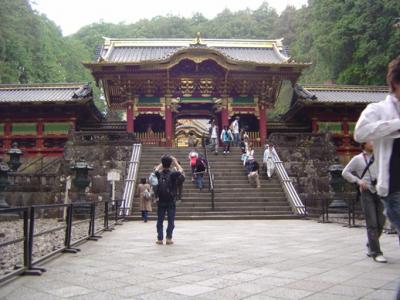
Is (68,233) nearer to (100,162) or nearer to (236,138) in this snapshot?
(100,162)

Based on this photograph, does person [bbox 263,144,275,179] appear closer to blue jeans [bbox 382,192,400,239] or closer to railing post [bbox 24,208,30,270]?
railing post [bbox 24,208,30,270]

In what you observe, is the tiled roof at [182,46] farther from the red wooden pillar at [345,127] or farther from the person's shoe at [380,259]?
the person's shoe at [380,259]

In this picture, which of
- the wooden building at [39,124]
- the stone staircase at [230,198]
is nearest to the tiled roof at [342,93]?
the stone staircase at [230,198]

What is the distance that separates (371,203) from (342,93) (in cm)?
2063

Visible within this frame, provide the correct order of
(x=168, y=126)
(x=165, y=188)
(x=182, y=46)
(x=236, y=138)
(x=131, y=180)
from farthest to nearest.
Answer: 1. (x=182, y=46)
2. (x=168, y=126)
3. (x=236, y=138)
4. (x=131, y=180)
5. (x=165, y=188)

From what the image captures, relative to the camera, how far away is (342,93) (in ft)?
83.3

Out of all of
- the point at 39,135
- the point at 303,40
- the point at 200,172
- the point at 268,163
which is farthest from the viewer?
the point at 303,40

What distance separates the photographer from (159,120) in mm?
26281

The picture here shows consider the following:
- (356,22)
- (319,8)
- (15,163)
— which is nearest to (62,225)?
(15,163)

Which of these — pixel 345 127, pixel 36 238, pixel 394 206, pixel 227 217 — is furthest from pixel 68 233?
pixel 345 127

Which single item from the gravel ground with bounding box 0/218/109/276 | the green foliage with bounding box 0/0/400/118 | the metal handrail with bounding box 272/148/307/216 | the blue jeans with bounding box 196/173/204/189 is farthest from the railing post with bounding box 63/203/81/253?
the green foliage with bounding box 0/0/400/118

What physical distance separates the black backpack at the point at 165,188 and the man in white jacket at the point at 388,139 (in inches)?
194

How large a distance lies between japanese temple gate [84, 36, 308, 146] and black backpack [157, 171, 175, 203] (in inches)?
619

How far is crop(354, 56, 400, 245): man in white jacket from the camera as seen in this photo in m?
2.98
